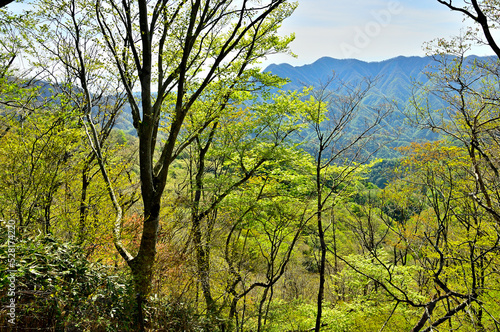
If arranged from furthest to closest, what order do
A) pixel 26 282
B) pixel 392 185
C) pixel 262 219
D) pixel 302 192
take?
pixel 392 185 → pixel 262 219 → pixel 302 192 → pixel 26 282

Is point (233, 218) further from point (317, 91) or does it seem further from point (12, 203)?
point (12, 203)

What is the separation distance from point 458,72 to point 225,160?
24.2ft

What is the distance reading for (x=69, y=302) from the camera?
11.7 feet

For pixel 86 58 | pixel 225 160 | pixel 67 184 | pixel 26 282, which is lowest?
pixel 26 282

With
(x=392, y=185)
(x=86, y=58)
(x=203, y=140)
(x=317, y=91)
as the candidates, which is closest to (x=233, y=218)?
(x=203, y=140)

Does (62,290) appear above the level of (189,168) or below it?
below

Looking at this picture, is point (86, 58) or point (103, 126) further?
point (103, 126)

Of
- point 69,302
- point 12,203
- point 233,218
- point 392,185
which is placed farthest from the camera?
point 392,185

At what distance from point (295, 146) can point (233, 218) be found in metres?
3.83

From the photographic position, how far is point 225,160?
10.3 m

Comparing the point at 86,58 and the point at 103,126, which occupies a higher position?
the point at 86,58

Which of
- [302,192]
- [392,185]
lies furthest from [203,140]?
[392,185]

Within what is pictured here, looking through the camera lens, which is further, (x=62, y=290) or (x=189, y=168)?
(x=189, y=168)

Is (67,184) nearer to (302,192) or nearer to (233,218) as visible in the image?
(233,218)
